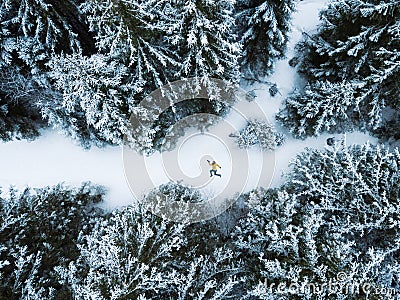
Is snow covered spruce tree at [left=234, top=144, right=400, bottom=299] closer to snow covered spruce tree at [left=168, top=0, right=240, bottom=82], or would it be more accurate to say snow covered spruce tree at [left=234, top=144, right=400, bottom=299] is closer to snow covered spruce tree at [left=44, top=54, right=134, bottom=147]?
snow covered spruce tree at [left=168, top=0, right=240, bottom=82]

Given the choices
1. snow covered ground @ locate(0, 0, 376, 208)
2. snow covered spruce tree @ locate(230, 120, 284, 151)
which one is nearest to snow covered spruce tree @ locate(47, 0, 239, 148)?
snow covered ground @ locate(0, 0, 376, 208)

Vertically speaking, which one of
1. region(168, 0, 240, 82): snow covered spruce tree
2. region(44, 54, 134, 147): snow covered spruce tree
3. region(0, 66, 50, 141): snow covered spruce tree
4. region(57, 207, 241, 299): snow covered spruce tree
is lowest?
region(57, 207, 241, 299): snow covered spruce tree

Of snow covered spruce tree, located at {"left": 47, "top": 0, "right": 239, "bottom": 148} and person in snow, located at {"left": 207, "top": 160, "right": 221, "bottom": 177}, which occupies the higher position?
snow covered spruce tree, located at {"left": 47, "top": 0, "right": 239, "bottom": 148}

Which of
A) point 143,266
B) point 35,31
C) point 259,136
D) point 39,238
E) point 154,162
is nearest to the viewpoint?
point 143,266

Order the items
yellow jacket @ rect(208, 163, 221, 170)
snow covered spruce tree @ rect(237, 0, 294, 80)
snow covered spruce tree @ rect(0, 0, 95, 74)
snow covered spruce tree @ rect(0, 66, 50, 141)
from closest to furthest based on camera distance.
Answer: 1. snow covered spruce tree @ rect(0, 0, 95, 74)
2. snow covered spruce tree @ rect(237, 0, 294, 80)
3. snow covered spruce tree @ rect(0, 66, 50, 141)
4. yellow jacket @ rect(208, 163, 221, 170)

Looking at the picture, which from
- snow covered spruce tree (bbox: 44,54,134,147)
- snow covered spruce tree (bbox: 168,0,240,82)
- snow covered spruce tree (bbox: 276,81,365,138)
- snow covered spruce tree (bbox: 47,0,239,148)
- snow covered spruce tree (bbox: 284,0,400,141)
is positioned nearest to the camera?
snow covered spruce tree (bbox: 44,54,134,147)

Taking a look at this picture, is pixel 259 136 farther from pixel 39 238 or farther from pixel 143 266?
pixel 39 238

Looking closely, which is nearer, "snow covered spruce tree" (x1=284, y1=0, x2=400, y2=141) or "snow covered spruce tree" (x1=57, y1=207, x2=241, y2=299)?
"snow covered spruce tree" (x1=57, y1=207, x2=241, y2=299)

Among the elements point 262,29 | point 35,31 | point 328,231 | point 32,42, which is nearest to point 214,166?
point 328,231
